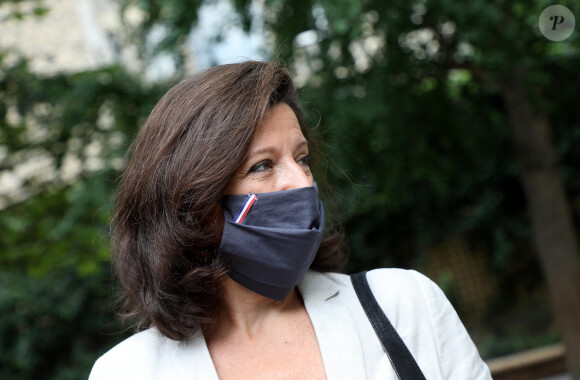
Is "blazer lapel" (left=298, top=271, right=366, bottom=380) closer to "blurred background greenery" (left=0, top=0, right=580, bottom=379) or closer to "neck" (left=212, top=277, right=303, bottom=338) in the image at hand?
"neck" (left=212, top=277, right=303, bottom=338)

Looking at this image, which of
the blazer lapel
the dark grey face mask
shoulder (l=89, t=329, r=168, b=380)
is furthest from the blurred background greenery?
shoulder (l=89, t=329, r=168, b=380)

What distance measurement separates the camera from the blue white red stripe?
1.73 m

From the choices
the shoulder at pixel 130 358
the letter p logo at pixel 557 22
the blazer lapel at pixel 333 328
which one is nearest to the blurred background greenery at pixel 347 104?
the letter p logo at pixel 557 22

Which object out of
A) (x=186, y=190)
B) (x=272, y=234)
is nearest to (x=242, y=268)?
(x=272, y=234)

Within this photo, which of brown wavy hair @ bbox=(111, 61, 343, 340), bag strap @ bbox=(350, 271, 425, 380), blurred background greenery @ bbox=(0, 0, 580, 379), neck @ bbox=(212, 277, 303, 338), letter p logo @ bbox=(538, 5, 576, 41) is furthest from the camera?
blurred background greenery @ bbox=(0, 0, 580, 379)

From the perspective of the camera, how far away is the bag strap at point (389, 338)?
5.27ft

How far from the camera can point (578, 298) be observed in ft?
17.9

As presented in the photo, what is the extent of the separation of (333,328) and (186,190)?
0.59m

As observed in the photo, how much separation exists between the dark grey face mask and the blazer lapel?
0.14 m

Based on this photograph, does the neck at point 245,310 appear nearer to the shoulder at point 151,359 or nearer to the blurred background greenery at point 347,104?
the shoulder at point 151,359

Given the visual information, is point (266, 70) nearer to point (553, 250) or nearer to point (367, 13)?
point (367, 13)

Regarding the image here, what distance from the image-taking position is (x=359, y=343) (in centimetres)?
167

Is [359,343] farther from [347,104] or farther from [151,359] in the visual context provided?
[347,104]

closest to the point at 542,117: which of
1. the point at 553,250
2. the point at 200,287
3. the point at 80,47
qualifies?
the point at 553,250
